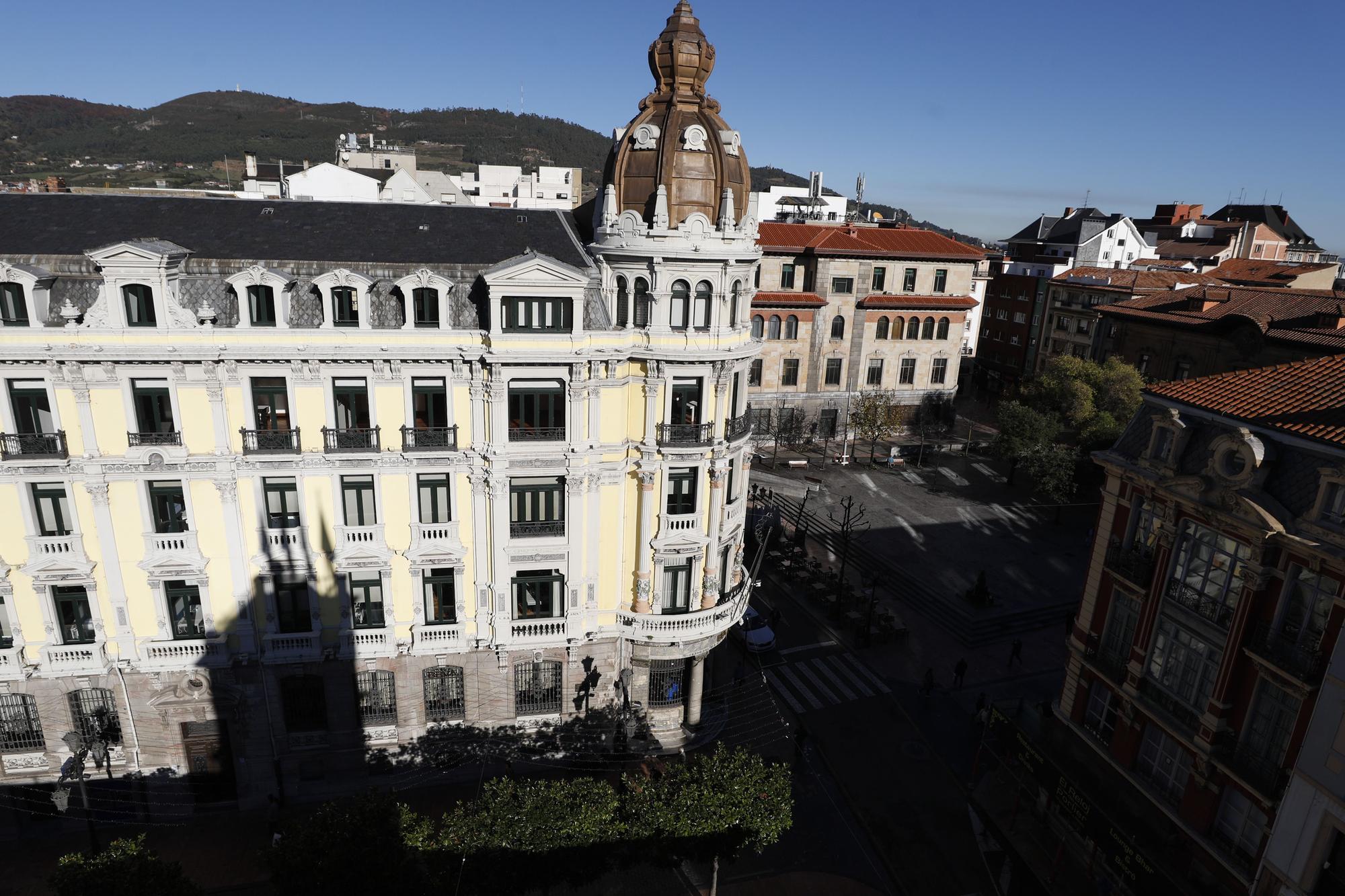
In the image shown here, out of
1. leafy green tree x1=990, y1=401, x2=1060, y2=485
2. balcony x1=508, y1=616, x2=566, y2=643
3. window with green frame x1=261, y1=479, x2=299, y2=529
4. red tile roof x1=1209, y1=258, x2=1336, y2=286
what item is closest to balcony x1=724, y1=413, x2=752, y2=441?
balcony x1=508, y1=616, x2=566, y2=643

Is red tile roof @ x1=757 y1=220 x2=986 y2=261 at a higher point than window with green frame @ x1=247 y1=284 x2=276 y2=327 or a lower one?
higher

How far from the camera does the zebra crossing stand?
146ft

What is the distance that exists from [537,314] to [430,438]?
22.2 feet

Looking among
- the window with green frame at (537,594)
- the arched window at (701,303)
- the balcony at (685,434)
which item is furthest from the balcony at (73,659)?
the arched window at (701,303)

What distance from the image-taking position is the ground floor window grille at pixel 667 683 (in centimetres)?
3809

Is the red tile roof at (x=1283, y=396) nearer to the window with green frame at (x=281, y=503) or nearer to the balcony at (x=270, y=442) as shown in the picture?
the balcony at (x=270, y=442)

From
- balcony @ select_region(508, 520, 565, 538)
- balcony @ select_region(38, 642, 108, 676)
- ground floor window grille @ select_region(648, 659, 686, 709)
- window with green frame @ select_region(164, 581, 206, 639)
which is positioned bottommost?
ground floor window grille @ select_region(648, 659, 686, 709)

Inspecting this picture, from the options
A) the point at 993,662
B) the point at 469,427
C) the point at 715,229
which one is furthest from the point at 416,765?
the point at 993,662

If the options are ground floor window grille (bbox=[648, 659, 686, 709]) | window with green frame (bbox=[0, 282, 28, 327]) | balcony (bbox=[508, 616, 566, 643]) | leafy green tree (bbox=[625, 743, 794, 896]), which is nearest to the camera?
leafy green tree (bbox=[625, 743, 794, 896])

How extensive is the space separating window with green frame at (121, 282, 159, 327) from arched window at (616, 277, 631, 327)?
17.4 metres

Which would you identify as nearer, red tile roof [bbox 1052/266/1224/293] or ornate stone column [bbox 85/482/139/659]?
ornate stone column [bbox 85/482/139/659]

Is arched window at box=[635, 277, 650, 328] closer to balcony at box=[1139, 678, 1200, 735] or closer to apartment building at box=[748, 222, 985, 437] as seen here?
balcony at box=[1139, 678, 1200, 735]

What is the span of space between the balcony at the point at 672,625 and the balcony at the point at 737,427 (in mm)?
8560

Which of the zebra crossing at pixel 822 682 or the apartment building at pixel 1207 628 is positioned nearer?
the apartment building at pixel 1207 628
